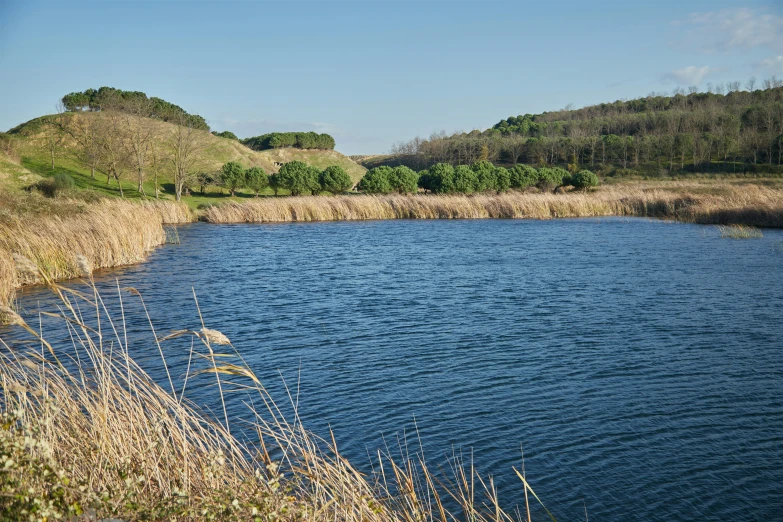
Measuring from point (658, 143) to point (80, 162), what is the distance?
6581 centimetres

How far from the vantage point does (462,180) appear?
51.8m

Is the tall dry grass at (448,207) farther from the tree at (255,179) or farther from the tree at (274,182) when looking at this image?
the tree at (274,182)

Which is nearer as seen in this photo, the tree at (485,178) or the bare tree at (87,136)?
the bare tree at (87,136)

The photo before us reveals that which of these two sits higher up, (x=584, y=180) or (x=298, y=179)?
(x=298, y=179)

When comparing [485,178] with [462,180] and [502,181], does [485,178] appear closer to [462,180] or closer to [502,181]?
[502,181]

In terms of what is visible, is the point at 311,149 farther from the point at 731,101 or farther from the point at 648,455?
the point at 648,455

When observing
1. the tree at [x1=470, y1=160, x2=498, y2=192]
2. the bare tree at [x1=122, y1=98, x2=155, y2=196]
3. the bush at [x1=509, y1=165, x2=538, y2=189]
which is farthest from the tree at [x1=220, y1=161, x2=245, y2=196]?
the bush at [x1=509, y1=165, x2=538, y2=189]

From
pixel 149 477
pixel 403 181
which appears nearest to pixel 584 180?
pixel 403 181

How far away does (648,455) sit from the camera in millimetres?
6785

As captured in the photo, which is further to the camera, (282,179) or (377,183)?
(282,179)

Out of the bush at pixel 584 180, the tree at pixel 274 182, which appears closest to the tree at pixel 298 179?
the tree at pixel 274 182

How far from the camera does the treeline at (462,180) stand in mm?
51500

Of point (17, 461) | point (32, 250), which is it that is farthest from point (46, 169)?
point (17, 461)

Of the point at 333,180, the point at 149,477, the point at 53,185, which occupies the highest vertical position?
the point at 53,185
